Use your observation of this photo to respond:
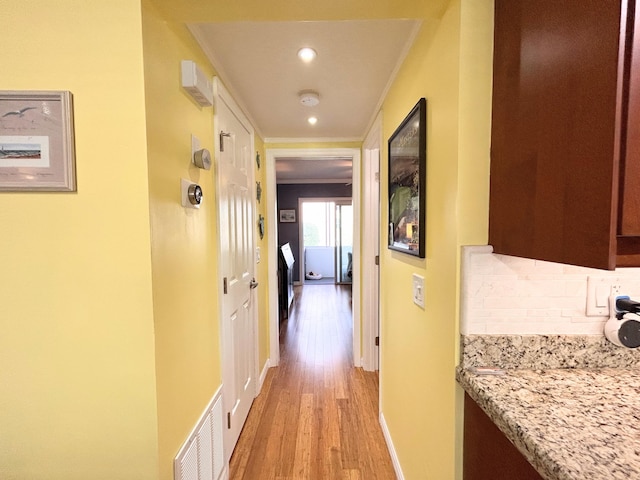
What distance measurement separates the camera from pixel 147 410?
3.27 ft

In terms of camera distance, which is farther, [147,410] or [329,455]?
[329,455]

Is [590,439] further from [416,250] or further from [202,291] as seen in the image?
[202,291]

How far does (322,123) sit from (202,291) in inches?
67.0

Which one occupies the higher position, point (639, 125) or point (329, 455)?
point (639, 125)

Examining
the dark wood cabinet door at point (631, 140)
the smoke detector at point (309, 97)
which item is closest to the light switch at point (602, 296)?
the dark wood cabinet door at point (631, 140)

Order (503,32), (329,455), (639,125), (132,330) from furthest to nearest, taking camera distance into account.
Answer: (329,455) < (132,330) < (503,32) < (639,125)

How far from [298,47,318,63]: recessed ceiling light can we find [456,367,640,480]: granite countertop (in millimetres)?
1472

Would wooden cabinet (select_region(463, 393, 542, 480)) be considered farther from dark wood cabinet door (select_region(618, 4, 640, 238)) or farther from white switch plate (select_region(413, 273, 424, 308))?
dark wood cabinet door (select_region(618, 4, 640, 238))

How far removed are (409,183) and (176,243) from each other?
105 cm

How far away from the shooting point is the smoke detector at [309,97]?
1870mm

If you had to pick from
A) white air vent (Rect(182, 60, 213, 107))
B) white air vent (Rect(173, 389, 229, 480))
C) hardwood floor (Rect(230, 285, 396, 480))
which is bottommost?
hardwood floor (Rect(230, 285, 396, 480))

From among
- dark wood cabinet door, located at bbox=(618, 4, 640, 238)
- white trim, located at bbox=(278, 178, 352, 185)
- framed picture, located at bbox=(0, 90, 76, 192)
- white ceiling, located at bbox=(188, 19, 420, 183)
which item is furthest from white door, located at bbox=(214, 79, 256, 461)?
white trim, located at bbox=(278, 178, 352, 185)

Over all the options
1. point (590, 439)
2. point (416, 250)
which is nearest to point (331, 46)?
point (416, 250)

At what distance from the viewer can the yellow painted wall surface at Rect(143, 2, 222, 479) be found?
101 centimetres
